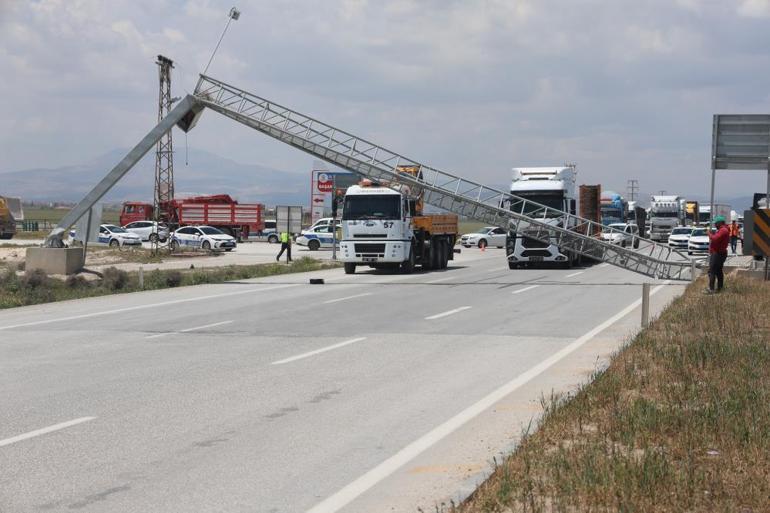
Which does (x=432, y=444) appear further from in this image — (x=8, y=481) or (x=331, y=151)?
(x=331, y=151)

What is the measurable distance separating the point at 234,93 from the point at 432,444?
2548cm

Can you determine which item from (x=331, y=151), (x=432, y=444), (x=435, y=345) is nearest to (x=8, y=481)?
(x=432, y=444)

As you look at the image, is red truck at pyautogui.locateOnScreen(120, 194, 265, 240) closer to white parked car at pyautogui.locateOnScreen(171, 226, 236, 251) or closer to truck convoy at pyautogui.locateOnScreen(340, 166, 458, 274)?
white parked car at pyautogui.locateOnScreen(171, 226, 236, 251)

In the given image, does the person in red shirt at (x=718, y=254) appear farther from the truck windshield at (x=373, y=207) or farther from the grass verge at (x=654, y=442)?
the truck windshield at (x=373, y=207)

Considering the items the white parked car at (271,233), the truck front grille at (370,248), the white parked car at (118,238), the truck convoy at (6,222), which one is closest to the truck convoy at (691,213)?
the white parked car at (271,233)

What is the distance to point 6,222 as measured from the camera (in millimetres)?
75938

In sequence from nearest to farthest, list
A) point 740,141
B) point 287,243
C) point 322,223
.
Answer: point 740,141
point 287,243
point 322,223

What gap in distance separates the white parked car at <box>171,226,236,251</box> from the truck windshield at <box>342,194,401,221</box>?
25913mm

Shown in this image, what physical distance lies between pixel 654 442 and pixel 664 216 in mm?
73170

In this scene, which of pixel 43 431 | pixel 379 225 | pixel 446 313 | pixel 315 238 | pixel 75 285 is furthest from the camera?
pixel 315 238

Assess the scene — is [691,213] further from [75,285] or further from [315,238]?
[75,285]

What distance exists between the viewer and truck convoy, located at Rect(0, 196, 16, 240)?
75.4 m

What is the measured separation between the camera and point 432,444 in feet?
26.0

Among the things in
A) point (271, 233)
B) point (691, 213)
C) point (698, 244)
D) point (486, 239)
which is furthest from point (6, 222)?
point (691, 213)
